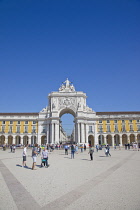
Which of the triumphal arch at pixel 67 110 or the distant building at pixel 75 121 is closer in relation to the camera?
the triumphal arch at pixel 67 110

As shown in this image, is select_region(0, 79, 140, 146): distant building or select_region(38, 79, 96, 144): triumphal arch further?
select_region(0, 79, 140, 146): distant building

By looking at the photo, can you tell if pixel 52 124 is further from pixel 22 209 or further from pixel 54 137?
pixel 22 209

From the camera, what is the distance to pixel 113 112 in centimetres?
6438

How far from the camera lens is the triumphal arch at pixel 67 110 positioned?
191ft

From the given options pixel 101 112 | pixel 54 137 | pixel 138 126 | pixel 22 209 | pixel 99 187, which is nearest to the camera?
pixel 22 209

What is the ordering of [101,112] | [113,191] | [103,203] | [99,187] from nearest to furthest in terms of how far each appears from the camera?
1. [103,203]
2. [113,191]
3. [99,187]
4. [101,112]

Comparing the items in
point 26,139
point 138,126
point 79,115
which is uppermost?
point 79,115

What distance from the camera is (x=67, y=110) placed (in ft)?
213

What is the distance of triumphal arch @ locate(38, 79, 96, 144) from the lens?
5819cm

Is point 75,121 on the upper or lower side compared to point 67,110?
lower

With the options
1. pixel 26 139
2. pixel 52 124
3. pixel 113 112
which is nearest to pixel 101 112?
pixel 113 112

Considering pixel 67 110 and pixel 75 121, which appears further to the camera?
pixel 67 110

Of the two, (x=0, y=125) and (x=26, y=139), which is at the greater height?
(x=0, y=125)

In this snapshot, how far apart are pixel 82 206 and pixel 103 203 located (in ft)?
2.19
